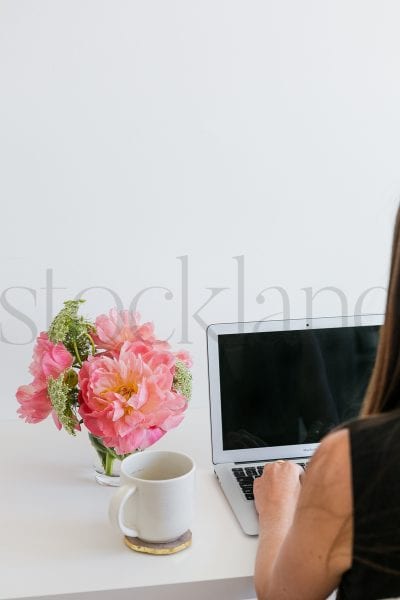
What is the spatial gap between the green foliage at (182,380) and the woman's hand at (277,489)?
0.54ft

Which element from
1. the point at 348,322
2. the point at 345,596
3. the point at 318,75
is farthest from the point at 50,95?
the point at 345,596

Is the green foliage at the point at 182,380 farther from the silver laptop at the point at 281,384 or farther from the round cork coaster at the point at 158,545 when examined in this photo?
the round cork coaster at the point at 158,545

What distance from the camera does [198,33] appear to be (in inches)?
56.1

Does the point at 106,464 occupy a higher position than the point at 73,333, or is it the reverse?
the point at 73,333

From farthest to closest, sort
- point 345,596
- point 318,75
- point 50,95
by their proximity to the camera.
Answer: point 318,75, point 50,95, point 345,596

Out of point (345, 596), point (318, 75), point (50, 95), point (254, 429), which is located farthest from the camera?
point (318, 75)

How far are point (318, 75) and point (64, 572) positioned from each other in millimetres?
1040

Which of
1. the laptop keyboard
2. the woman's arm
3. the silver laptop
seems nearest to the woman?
the woman's arm

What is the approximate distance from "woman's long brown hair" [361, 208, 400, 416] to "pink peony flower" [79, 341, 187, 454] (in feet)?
1.13

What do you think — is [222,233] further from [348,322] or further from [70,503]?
[70,503]

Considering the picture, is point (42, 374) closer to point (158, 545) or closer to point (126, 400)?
point (126, 400)

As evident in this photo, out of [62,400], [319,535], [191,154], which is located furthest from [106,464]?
[191,154]

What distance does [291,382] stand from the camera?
1.23m

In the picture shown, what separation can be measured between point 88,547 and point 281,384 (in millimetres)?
411
